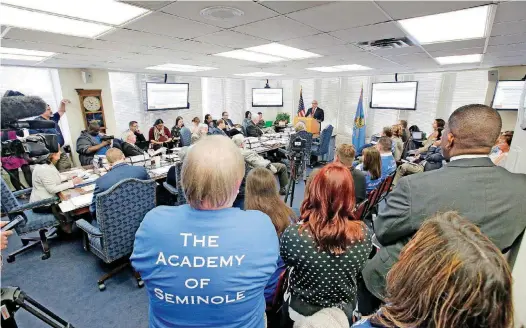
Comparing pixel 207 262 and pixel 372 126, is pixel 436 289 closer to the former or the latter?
pixel 207 262

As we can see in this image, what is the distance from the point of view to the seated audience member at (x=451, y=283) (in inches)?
19.1

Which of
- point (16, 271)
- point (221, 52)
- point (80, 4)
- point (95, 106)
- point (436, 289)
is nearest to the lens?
point (436, 289)

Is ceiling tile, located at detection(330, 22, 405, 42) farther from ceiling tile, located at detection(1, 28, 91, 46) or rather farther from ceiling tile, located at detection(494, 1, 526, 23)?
ceiling tile, located at detection(1, 28, 91, 46)

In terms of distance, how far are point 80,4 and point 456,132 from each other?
251cm

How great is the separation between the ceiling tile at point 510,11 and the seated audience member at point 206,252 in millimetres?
2304

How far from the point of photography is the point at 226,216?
79 cm

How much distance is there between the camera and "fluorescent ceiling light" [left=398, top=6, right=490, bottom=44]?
2.01 metres

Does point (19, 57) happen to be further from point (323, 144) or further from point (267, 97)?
point (267, 97)

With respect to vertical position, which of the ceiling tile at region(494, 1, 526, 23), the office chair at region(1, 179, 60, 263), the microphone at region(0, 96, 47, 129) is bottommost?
the office chair at region(1, 179, 60, 263)

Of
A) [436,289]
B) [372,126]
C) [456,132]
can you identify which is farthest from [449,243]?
[372,126]

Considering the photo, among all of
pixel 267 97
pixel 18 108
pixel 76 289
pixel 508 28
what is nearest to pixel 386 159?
pixel 508 28

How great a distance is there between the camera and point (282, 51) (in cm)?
362

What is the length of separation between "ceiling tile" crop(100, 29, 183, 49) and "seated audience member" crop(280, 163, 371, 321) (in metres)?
2.48

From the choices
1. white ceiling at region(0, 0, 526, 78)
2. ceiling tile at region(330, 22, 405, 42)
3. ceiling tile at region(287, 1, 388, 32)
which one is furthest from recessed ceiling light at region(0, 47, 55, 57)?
ceiling tile at region(330, 22, 405, 42)
